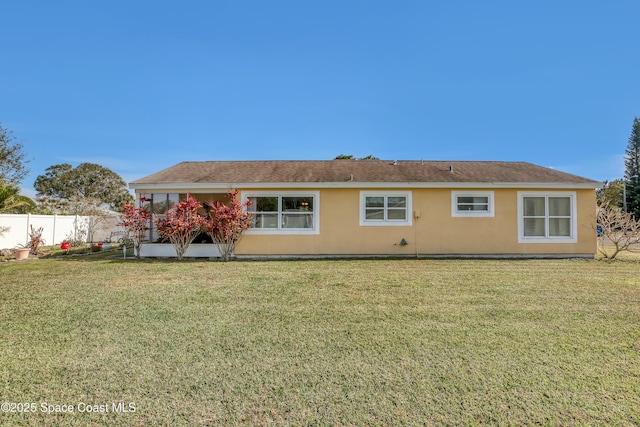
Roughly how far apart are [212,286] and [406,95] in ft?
57.9

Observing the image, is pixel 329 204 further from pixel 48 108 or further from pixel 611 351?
pixel 48 108

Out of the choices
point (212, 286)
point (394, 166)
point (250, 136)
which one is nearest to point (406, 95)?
point (394, 166)

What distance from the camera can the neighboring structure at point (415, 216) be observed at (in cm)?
1142

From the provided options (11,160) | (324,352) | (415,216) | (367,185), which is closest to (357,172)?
(367,185)

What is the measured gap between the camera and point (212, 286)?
686 cm

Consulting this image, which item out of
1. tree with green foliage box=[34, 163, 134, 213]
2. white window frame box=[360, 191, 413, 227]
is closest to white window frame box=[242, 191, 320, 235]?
white window frame box=[360, 191, 413, 227]

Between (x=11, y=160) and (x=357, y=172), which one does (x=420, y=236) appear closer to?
(x=357, y=172)

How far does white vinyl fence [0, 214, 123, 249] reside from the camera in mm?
13852

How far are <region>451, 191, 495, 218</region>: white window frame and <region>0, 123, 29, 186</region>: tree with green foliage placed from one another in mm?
24976

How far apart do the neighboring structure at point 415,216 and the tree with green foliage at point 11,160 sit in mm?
14509

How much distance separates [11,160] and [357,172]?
22.3 meters

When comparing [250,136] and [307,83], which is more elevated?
[307,83]

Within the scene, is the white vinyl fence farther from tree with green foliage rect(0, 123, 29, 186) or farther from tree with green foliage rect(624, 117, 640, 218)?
tree with green foliage rect(624, 117, 640, 218)

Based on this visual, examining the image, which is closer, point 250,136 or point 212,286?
point 212,286
